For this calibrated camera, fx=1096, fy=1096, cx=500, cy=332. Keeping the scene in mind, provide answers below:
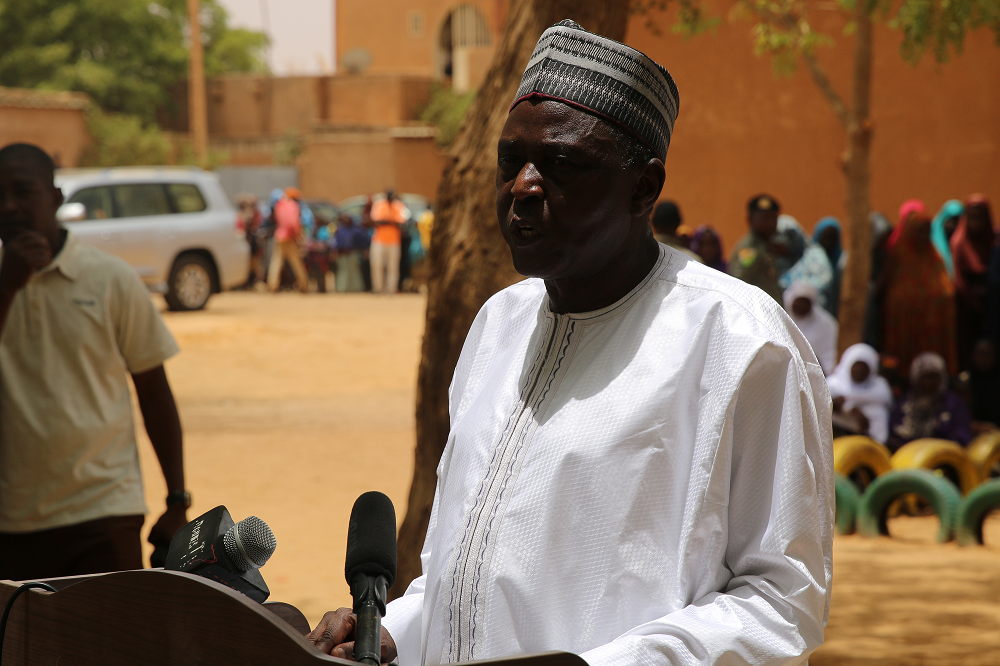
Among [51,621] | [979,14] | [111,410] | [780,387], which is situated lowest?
[111,410]

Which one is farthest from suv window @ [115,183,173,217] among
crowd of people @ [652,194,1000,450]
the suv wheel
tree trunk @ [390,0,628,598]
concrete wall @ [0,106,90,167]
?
tree trunk @ [390,0,628,598]

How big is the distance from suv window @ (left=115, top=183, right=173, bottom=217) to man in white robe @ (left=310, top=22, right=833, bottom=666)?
16190 millimetres

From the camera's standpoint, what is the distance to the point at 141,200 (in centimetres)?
1697

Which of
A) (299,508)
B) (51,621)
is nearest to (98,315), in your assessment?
(51,621)

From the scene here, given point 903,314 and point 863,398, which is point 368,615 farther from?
point 903,314

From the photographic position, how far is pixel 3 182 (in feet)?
11.1

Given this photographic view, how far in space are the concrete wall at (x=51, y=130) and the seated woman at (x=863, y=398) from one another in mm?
23524

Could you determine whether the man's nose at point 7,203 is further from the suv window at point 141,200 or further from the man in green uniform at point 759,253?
the suv window at point 141,200

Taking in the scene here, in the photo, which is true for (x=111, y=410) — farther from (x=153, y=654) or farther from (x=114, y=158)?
(x=114, y=158)

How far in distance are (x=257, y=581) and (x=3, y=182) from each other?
2.41 metres

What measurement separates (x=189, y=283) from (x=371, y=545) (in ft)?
55.2

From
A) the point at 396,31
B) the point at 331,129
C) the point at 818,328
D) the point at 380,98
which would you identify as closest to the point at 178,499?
the point at 818,328

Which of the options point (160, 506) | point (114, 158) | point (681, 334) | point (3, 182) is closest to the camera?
point (681, 334)

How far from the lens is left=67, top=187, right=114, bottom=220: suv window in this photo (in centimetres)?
1642
